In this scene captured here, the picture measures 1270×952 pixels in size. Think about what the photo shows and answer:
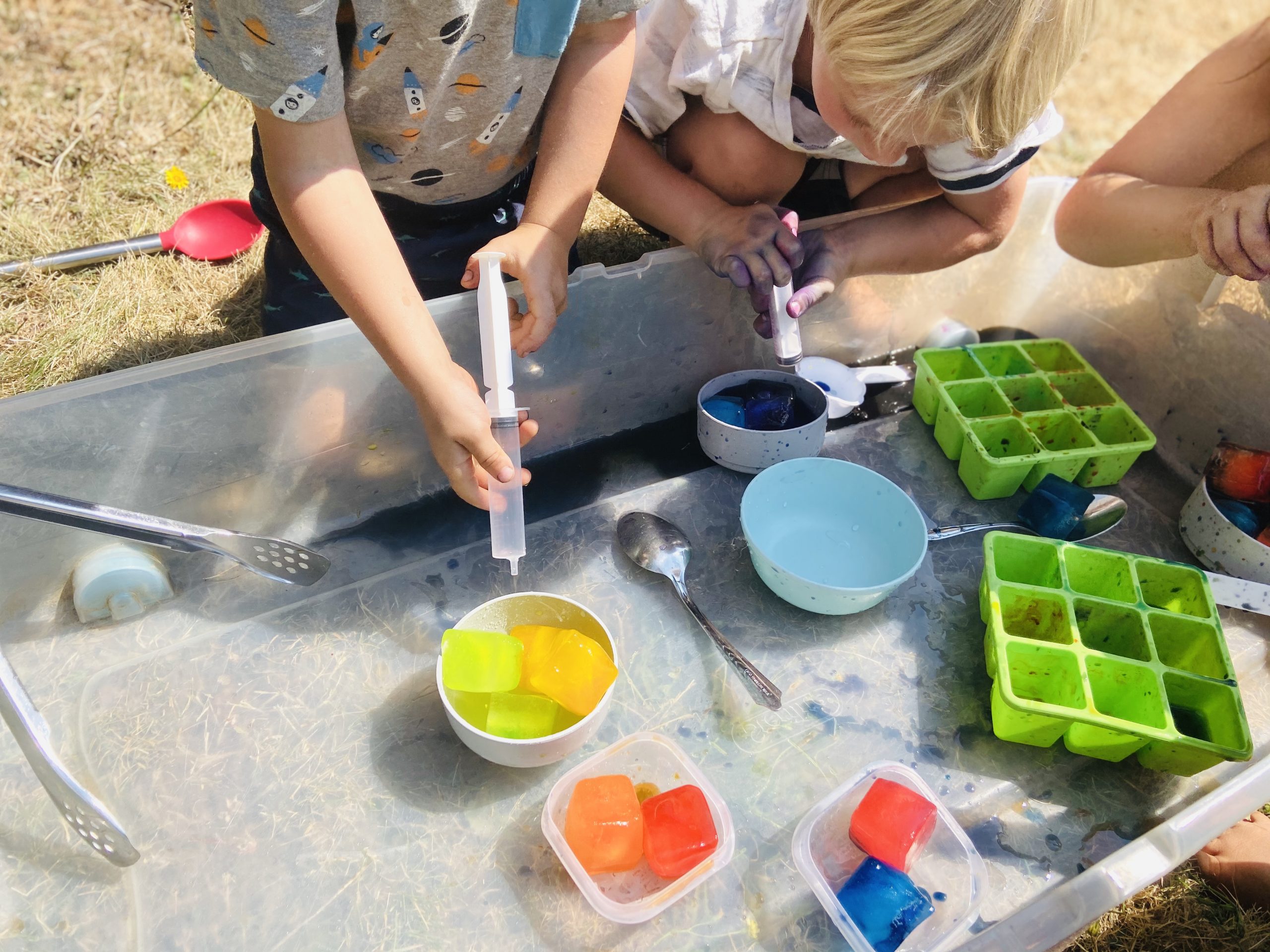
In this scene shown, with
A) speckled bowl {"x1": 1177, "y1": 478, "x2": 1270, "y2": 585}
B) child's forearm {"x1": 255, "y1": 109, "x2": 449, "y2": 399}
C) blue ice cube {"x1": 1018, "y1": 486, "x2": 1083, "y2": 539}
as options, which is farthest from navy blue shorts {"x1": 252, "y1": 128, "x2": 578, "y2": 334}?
speckled bowl {"x1": 1177, "y1": 478, "x2": 1270, "y2": 585}

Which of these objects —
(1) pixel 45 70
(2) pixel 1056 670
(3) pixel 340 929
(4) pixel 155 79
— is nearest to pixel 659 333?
(2) pixel 1056 670

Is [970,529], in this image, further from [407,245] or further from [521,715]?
[407,245]

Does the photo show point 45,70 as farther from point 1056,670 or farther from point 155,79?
point 1056,670

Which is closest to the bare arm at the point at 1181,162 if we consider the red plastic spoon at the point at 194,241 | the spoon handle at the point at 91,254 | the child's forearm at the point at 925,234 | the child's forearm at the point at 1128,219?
the child's forearm at the point at 1128,219

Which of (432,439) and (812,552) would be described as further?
(812,552)

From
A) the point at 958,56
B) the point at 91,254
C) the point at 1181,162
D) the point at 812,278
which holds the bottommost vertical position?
the point at 91,254

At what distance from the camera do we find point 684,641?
807 mm

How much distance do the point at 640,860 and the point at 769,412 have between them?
493 millimetres

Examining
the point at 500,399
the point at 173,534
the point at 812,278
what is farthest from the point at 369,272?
the point at 812,278

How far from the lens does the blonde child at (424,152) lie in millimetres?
650

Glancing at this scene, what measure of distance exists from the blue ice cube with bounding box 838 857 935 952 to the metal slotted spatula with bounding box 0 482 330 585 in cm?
54

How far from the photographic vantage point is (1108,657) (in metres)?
0.74

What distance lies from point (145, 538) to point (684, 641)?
1.53 feet

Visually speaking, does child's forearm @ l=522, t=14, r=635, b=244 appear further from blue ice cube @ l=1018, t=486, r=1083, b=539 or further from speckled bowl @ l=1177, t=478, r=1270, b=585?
speckled bowl @ l=1177, t=478, r=1270, b=585
